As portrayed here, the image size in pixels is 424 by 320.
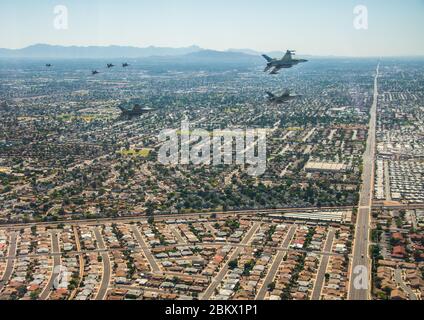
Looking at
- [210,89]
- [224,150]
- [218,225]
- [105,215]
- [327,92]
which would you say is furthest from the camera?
[210,89]

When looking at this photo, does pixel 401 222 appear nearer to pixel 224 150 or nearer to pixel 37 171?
pixel 224 150

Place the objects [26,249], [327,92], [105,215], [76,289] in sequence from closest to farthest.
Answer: [76,289], [26,249], [105,215], [327,92]

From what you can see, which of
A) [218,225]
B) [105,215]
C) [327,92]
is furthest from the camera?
[327,92]

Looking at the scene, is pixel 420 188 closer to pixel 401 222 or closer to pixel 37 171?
pixel 401 222

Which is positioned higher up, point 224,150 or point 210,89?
point 210,89

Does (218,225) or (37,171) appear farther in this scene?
(37,171)

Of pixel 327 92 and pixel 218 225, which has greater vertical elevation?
pixel 327 92
